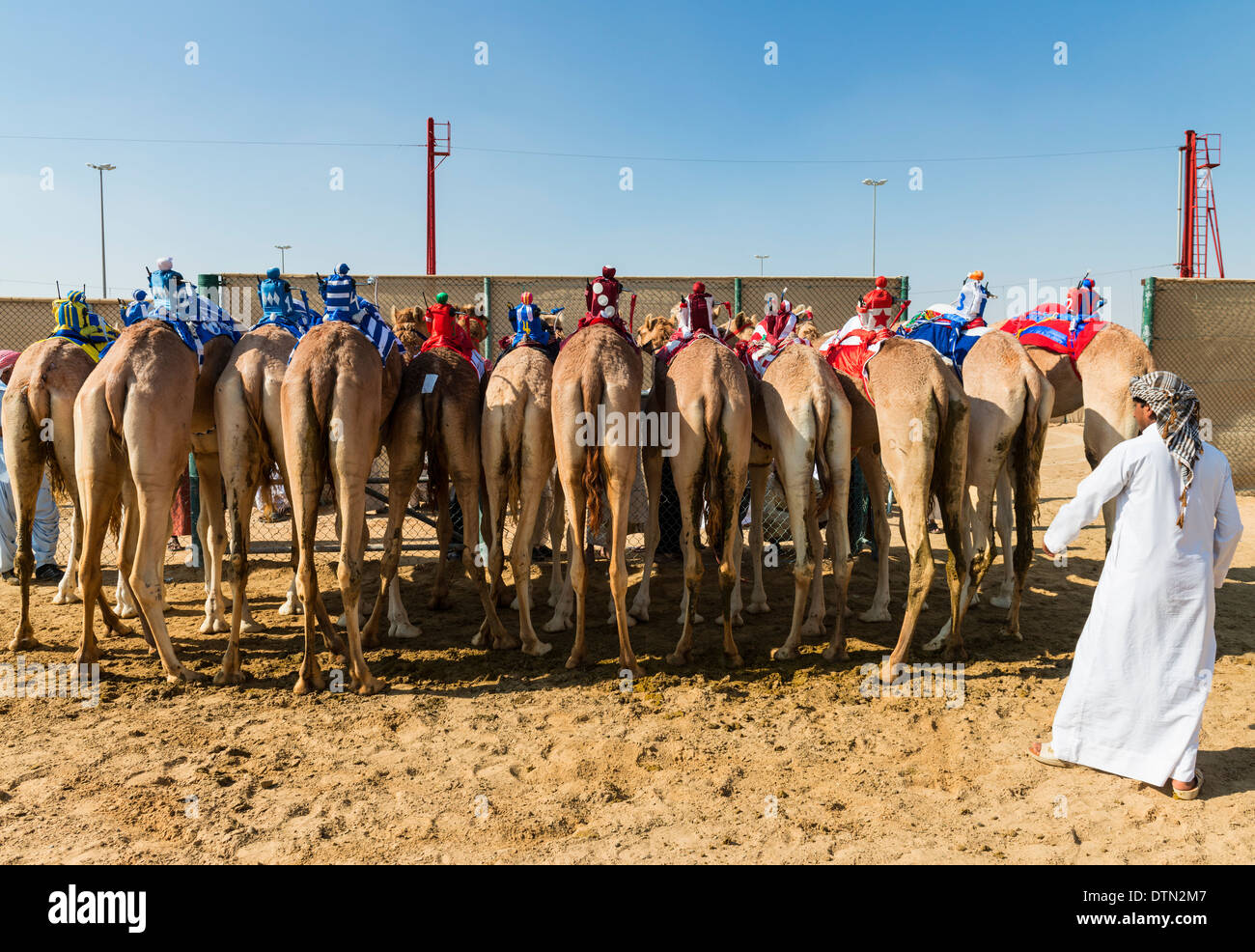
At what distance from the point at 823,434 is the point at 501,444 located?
2.45m

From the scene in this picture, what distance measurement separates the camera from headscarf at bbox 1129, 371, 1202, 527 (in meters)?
4.07

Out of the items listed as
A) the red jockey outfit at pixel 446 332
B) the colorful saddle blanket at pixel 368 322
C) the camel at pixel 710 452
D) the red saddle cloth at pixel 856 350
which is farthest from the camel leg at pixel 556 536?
the red saddle cloth at pixel 856 350

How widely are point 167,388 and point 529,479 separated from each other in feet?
8.62

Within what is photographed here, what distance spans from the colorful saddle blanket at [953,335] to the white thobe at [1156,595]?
3.27 m

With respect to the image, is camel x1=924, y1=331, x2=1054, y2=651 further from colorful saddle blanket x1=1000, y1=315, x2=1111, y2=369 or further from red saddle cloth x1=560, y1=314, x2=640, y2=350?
red saddle cloth x1=560, y1=314, x2=640, y2=350

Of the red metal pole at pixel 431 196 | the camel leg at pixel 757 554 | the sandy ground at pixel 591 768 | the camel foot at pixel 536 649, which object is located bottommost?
the sandy ground at pixel 591 768

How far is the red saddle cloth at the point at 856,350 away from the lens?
6.64 metres

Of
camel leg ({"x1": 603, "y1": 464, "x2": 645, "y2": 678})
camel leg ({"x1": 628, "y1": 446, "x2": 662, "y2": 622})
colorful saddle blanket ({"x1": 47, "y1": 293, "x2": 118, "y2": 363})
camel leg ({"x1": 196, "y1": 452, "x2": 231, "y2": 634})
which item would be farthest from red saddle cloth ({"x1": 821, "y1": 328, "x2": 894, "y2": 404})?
colorful saddle blanket ({"x1": 47, "y1": 293, "x2": 118, "y2": 363})

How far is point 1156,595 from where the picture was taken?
415 centimetres

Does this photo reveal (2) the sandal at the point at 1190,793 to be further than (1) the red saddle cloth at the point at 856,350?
No

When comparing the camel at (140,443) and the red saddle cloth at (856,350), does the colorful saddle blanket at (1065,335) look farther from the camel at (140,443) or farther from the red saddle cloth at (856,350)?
the camel at (140,443)

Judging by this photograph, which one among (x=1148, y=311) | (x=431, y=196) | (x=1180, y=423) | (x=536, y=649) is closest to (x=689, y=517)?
(x=536, y=649)

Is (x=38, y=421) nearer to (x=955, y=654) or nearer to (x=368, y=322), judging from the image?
(x=368, y=322)

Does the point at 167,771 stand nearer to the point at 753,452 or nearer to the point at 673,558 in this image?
the point at 753,452
